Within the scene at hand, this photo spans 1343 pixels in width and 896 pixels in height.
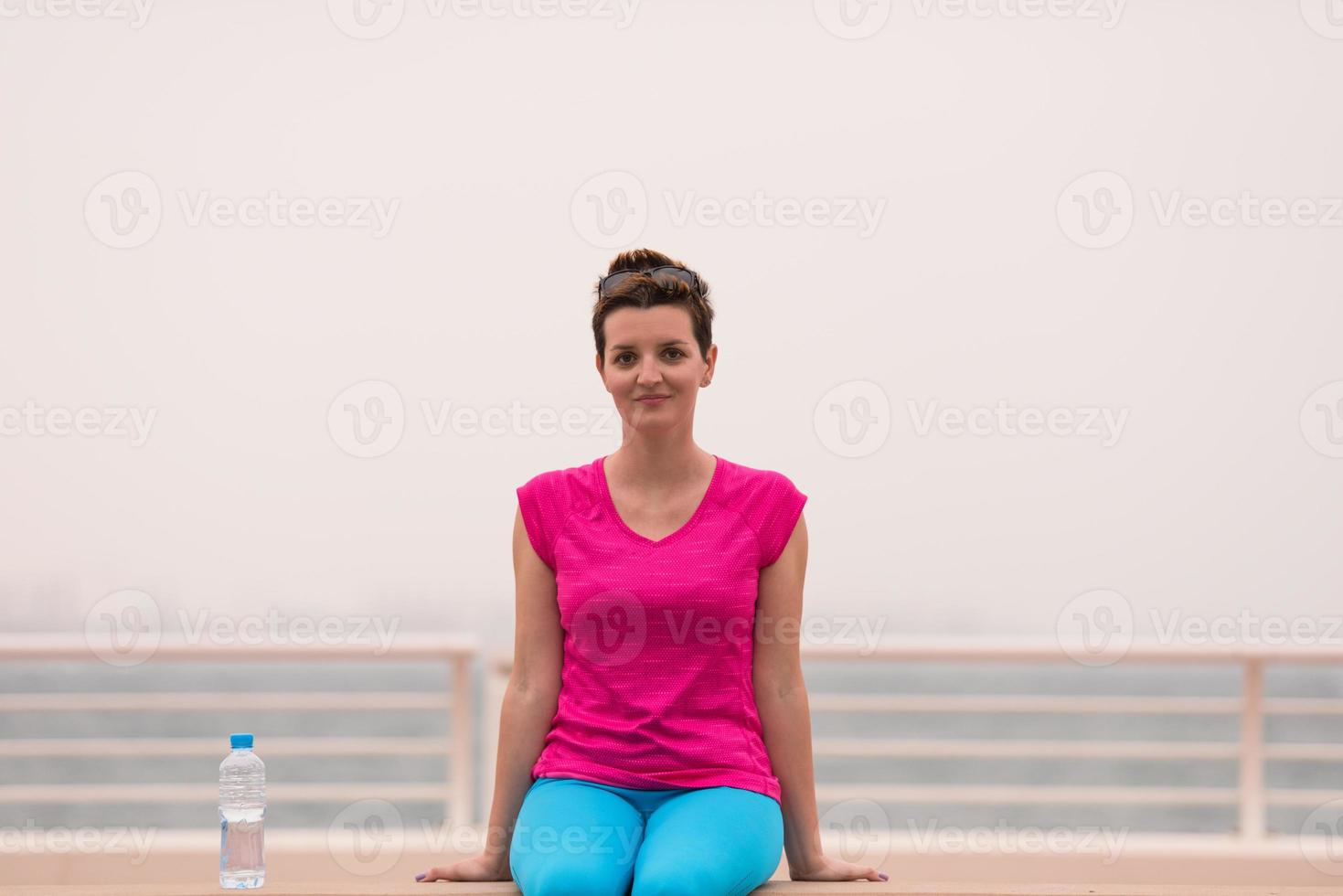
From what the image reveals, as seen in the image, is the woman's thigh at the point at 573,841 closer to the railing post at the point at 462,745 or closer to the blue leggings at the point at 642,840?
the blue leggings at the point at 642,840

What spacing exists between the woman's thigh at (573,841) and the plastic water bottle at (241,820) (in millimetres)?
731

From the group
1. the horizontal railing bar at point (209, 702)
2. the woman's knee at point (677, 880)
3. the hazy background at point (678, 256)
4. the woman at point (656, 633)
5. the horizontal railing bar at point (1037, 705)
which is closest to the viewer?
the woman's knee at point (677, 880)

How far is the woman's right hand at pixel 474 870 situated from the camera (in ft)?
5.55

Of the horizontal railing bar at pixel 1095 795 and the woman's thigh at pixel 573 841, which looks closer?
the woman's thigh at pixel 573 841

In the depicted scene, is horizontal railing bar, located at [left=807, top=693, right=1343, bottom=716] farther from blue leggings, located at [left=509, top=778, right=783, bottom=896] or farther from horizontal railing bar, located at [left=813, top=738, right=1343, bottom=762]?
blue leggings, located at [left=509, top=778, right=783, bottom=896]

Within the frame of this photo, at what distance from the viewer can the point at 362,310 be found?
26.1 feet

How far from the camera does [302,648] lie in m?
3.37

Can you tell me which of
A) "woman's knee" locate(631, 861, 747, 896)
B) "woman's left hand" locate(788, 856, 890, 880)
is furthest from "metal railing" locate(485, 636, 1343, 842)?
"woman's knee" locate(631, 861, 747, 896)

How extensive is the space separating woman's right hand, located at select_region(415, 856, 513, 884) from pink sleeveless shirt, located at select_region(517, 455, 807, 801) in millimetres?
155

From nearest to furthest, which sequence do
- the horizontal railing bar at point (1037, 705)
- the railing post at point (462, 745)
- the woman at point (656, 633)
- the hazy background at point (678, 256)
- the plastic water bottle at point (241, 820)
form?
the woman at point (656, 633) < the plastic water bottle at point (241, 820) < the horizontal railing bar at point (1037, 705) < the railing post at point (462, 745) < the hazy background at point (678, 256)

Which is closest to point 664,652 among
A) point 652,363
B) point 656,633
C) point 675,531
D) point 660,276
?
point 656,633

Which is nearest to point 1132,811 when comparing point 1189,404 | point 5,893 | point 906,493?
point 1189,404

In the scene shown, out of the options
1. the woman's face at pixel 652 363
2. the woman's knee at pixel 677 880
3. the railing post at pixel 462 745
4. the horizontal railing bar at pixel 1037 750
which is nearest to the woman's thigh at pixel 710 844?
the woman's knee at pixel 677 880

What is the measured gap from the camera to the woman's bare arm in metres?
1.69
